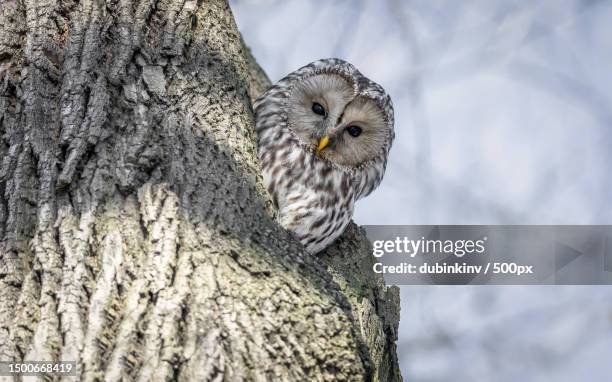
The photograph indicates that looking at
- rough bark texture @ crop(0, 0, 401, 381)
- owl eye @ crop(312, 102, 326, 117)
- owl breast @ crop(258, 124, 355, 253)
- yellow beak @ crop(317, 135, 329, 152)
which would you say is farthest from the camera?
owl eye @ crop(312, 102, 326, 117)

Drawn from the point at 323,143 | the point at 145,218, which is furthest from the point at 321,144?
the point at 145,218

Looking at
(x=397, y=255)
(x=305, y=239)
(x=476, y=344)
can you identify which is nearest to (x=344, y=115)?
(x=305, y=239)

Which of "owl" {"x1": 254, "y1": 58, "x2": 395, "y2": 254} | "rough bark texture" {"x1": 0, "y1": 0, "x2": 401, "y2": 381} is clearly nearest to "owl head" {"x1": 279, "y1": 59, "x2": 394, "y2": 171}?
"owl" {"x1": 254, "y1": 58, "x2": 395, "y2": 254}

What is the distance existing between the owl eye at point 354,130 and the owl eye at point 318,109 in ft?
0.35

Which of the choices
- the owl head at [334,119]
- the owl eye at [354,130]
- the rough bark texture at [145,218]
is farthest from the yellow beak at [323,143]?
the rough bark texture at [145,218]

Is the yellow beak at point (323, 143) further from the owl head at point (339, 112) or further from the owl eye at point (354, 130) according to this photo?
the owl eye at point (354, 130)

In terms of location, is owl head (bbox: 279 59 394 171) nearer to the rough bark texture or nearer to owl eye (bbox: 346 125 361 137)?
owl eye (bbox: 346 125 361 137)

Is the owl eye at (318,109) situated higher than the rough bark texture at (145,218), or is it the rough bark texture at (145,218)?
the owl eye at (318,109)

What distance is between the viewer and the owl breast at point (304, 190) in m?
2.74

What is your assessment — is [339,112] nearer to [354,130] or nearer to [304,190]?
[354,130]

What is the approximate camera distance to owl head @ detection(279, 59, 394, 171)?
2.94 meters

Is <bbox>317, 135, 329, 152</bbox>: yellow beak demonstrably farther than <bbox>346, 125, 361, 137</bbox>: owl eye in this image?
No

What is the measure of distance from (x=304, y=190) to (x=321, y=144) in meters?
0.18

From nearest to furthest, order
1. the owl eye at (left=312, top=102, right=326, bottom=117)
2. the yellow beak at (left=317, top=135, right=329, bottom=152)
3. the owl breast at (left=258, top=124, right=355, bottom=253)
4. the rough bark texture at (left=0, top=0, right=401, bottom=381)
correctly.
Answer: the rough bark texture at (left=0, top=0, right=401, bottom=381)
the owl breast at (left=258, top=124, right=355, bottom=253)
the yellow beak at (left=317, top=135, right=329, bottom=152)
the owl eye at (left=312, top=102, right=326, bottom=117)
